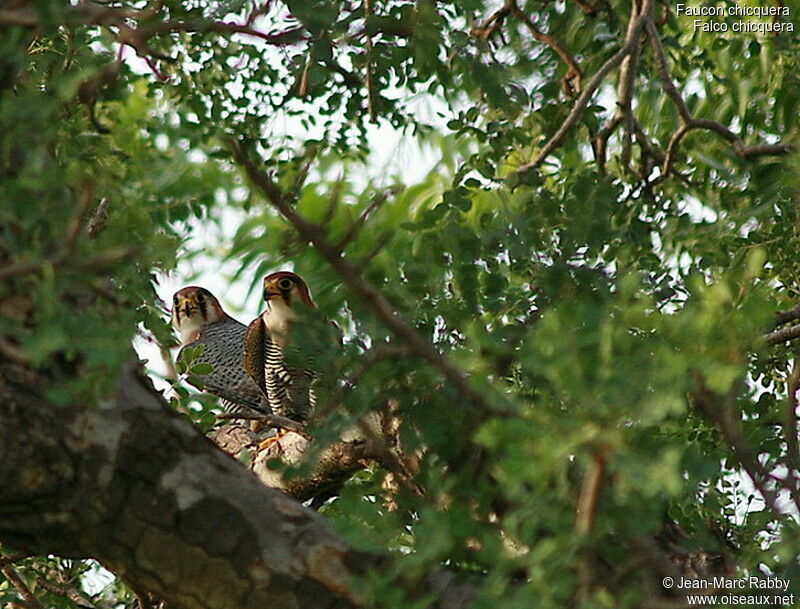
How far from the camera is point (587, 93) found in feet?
8.80

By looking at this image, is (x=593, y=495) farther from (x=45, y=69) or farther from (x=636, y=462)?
(x=45, y=69)

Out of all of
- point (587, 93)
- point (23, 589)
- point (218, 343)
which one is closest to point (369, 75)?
point (587, 93)

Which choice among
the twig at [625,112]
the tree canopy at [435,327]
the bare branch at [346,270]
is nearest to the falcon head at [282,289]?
the tree canopy at [435,327]

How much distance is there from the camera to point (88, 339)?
1428 mm

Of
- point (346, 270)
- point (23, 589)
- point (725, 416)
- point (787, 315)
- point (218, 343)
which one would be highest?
point (218, 343)

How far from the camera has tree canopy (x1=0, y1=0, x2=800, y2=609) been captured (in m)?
1.40

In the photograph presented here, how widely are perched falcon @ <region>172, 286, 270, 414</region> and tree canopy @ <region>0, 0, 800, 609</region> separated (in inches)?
85.6

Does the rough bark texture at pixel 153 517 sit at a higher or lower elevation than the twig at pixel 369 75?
lower

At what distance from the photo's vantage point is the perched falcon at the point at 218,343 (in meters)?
5.66

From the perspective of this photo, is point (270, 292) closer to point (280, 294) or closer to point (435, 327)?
point (280, 294)

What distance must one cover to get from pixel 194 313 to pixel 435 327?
444cm

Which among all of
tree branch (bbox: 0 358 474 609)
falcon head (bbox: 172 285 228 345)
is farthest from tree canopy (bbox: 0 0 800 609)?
falcon head (bbox: 172 285 228 345)

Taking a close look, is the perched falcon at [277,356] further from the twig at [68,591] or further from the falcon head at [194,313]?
the twig at [68,591]

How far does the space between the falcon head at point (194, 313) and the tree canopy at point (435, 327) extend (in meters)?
3.04
